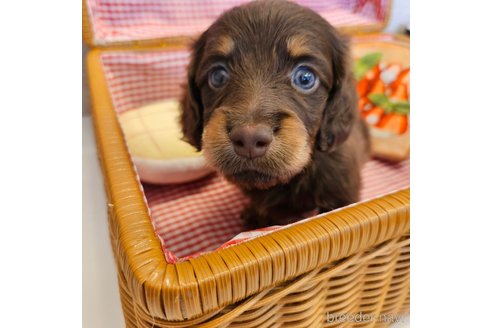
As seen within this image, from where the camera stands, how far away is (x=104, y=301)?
4.03 ft

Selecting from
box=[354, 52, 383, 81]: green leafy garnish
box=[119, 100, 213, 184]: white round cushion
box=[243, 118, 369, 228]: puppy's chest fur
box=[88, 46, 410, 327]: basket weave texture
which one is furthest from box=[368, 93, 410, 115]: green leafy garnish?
box=[88, 46, 410, 327]: basket weave texture

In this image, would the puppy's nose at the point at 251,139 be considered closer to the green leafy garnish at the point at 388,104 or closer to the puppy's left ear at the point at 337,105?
the puppy's left ear at the point at 337,105

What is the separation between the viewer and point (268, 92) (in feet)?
3.33

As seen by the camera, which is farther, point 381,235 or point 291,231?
point 381,235

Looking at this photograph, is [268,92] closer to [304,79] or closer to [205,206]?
[304,79]

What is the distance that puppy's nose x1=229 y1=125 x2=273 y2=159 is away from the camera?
894mm

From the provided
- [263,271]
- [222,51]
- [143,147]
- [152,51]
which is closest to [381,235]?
[263,271]

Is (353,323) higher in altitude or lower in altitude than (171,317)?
lower

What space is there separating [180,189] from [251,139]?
999mm

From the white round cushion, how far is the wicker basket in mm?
500

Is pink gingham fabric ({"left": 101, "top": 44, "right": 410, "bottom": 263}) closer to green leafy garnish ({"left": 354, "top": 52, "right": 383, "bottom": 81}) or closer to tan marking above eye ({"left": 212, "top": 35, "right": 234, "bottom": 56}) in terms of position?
green leafy garnish ({"left": 354, "top": 52, "right": 383, "bottom": 81})

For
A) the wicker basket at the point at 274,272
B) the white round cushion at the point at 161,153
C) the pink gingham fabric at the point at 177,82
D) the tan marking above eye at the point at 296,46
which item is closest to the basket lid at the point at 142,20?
the pink gingham fabric at the point at 177,82

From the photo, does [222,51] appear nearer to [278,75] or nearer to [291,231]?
[278,75]

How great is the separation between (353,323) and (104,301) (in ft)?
2.28
